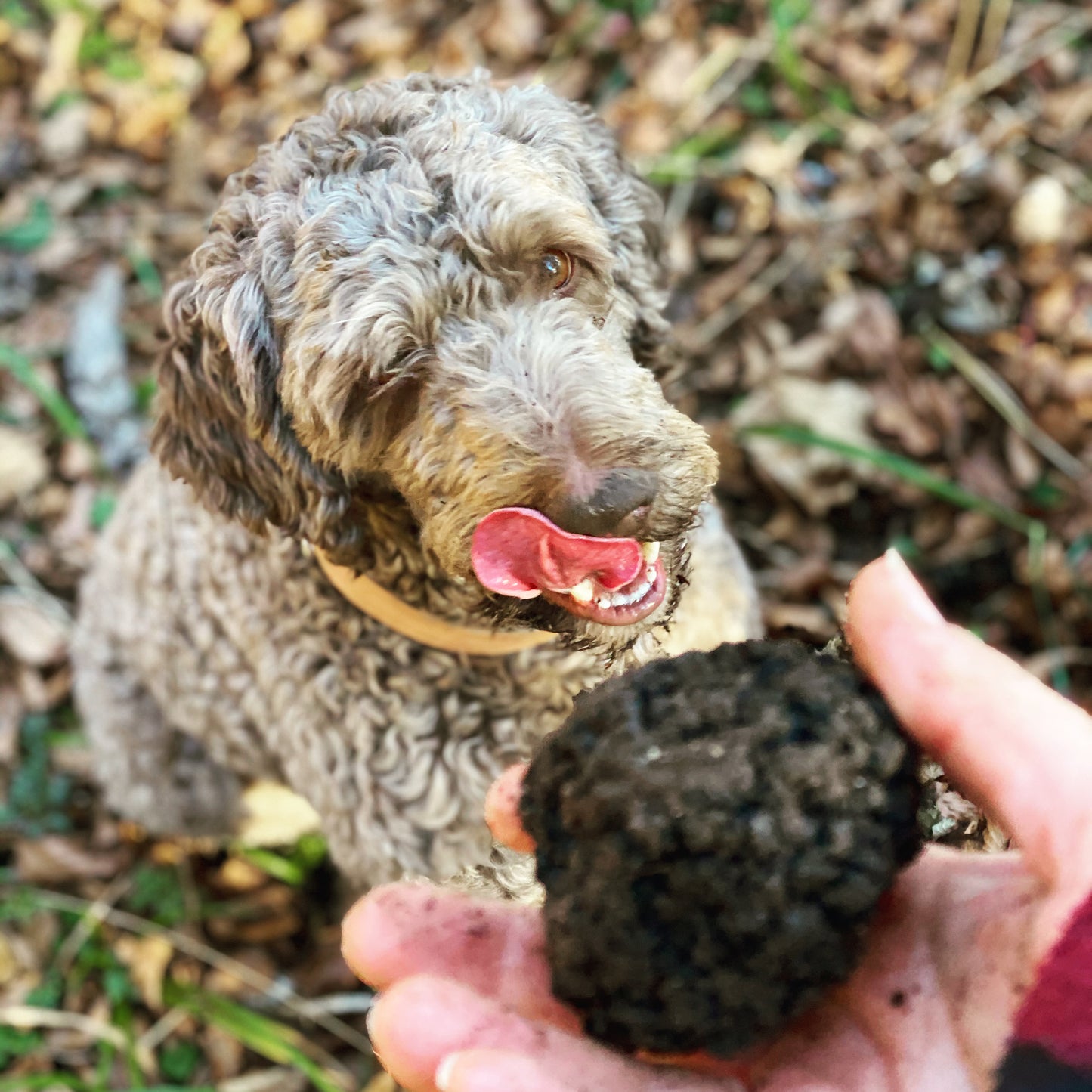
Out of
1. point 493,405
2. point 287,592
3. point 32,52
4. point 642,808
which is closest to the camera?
point 642,808

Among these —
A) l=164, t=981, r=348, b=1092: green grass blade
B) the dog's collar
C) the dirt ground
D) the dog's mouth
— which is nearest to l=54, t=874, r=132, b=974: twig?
the dirt ground

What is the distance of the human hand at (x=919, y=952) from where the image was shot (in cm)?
125

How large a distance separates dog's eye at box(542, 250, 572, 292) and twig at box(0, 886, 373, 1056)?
2168 millimetres

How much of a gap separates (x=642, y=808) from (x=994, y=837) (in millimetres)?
560

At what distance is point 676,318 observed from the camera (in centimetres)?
369

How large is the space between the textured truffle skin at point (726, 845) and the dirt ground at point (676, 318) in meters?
1.88

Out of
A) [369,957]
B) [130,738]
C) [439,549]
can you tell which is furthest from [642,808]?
[130,738]

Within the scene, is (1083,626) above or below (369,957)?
below

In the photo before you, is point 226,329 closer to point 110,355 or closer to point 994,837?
point 994,837

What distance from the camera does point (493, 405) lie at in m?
1.73

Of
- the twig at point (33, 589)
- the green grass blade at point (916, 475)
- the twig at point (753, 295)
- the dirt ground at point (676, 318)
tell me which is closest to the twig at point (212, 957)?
the dirt ground at point (676, 318)

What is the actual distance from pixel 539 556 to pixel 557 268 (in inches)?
20.8

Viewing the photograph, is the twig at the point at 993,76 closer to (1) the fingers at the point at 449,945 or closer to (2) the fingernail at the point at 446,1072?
(1) the fingers at the point at 449,945

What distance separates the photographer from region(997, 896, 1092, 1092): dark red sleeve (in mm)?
1172
